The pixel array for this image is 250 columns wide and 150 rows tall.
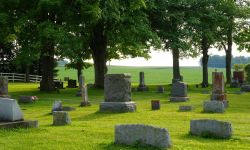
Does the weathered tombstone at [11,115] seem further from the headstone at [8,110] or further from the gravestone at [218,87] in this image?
the gravestone at [218,87]

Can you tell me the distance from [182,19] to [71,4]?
12004 mm

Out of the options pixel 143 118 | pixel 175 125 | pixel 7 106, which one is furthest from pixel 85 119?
pixel 7 106

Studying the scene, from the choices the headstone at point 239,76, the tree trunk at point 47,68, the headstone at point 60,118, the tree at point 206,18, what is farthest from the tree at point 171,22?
the headstone at point 60,118

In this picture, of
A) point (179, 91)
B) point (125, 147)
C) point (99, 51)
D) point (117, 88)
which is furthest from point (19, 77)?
point (125, 147)

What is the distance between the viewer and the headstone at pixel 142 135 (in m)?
10.8

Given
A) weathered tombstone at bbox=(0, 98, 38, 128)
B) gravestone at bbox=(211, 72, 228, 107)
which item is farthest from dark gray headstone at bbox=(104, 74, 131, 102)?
weathered tombstone at bbox=(0, 98, 38, 128)

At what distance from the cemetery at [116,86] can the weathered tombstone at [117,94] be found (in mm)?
43

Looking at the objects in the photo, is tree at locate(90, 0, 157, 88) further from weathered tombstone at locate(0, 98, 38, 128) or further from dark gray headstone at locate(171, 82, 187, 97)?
weathered tombstone at locate(0, 98, 38, 128)

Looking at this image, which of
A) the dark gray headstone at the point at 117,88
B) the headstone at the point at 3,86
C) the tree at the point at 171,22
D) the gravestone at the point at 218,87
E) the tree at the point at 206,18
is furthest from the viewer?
the tree at the point at 206,18

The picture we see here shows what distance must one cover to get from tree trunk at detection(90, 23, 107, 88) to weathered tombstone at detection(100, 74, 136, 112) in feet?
69.1

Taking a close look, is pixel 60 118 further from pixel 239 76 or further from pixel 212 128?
pixel 239 76

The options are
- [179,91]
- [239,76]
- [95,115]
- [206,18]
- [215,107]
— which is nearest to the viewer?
[95,115]

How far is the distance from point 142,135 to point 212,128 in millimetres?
2399

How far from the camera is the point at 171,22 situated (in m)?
44.1
